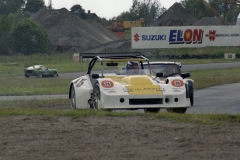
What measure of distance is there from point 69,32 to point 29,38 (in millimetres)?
11427

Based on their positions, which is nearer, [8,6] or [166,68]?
[166,68]

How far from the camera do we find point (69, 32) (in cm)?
9531

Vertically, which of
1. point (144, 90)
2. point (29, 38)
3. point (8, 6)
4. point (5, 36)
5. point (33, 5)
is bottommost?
point (144, 90)

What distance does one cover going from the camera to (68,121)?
1007cm

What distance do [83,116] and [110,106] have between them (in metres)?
1.25

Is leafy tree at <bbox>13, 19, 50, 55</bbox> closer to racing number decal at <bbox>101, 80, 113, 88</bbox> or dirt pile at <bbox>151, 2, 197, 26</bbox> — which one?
dirt pile at <bbox>151, 2, 197, 26</bbox>

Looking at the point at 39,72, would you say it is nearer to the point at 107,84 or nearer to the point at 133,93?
the point at 107,84

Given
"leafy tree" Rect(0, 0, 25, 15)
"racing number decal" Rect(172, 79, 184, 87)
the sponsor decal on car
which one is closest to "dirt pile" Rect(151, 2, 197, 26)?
"leafy tree" Rect(0, 0, 25, 15)

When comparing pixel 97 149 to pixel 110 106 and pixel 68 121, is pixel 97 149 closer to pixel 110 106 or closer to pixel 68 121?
pixel 68 121

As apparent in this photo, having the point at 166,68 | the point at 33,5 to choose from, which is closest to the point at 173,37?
the point at 166,68

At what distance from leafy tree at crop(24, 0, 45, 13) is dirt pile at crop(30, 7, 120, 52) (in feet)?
143

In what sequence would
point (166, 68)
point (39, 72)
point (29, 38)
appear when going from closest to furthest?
point (166, 68), point (39, 72), point (29, 38)

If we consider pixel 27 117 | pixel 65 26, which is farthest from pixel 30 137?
pixel 65 26

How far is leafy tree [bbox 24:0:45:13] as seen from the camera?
488 ft
